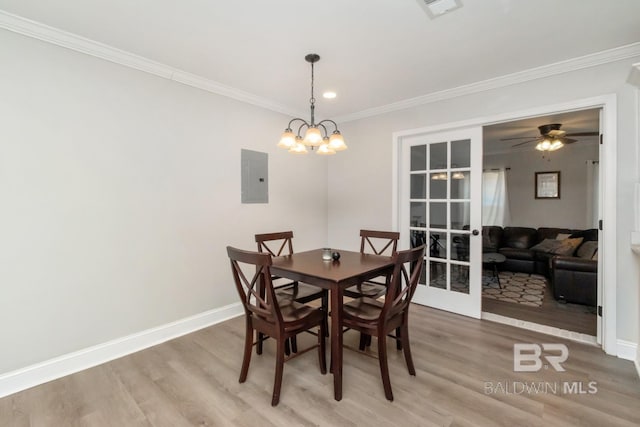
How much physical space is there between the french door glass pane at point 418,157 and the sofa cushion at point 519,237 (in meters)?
3.34

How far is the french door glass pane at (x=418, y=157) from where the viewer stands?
11.5 ft

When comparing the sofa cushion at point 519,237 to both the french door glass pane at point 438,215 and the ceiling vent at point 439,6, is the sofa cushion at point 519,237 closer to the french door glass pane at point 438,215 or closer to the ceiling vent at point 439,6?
the french door glass pane at point 438,215

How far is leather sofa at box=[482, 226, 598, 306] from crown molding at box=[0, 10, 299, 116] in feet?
13.8

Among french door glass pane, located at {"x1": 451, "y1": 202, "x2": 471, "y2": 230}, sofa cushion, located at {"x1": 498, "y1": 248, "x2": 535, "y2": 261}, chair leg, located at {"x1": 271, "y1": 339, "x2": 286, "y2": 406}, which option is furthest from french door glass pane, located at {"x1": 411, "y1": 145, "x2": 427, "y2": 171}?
sofa cushion, located at {"x1": 498, "y1": 248, "x2": 535, "y2": 261}

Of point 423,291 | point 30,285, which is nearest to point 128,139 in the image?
point 30,285

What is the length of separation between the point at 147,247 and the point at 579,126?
6091 mm

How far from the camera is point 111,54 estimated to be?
233 centimetres

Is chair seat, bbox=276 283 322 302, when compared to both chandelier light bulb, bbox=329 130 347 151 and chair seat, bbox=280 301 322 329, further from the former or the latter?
chandelier light bulb, bbox=329 130 347 151

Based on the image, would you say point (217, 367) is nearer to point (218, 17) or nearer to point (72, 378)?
point (72, 378)

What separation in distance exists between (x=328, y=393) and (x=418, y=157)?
106 inches

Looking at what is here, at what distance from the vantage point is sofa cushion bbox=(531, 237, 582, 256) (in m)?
4.60

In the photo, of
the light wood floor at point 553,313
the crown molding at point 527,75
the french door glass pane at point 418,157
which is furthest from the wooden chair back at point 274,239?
the light wood floor at point 553,313

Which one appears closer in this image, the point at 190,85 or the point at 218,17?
the point at 218,17

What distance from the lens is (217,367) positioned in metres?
2.22
